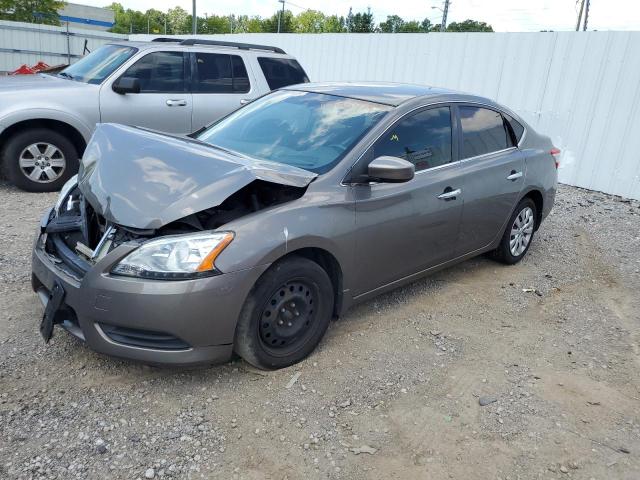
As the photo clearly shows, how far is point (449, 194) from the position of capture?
4207 mm

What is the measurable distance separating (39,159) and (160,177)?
4.39 metres

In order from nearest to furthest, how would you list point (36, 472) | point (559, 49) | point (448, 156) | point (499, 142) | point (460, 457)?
point (36, 472), point (460, 457), point (448, 156), point (499, 142), point (559, 49)

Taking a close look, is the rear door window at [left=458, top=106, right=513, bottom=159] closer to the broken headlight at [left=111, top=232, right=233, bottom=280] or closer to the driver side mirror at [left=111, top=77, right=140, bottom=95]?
the broken headlight at [left=111, top=232, right=233, bottom=280]

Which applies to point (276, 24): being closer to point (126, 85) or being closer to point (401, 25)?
point (401, 25)

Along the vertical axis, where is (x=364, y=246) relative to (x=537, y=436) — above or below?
above

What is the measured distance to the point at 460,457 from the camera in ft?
9.14

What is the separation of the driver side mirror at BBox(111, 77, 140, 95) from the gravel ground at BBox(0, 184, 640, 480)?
2.96 metres

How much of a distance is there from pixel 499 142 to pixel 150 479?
3972mm

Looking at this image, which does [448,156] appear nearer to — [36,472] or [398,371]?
[398,371]

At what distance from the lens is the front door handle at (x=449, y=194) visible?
4.15m

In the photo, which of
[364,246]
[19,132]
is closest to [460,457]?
[364,246]

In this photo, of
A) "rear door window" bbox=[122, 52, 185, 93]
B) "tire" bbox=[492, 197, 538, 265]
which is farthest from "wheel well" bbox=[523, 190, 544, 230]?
"rear door window" bbox=[122, 52, 185, 93]

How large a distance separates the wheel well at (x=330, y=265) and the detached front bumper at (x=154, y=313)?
447 millimetres

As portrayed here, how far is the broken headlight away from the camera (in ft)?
9.35
